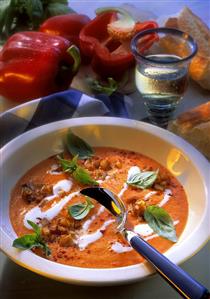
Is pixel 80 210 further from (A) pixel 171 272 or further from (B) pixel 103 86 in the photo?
(B) pixel 103 86

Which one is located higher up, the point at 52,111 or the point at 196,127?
the point at 196,127

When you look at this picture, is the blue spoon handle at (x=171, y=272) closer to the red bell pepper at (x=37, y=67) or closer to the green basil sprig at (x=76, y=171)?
the green basil sprig at (x=76, y=171)

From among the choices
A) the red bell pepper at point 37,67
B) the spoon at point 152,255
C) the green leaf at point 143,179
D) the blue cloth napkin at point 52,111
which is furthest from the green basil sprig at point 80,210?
the red bell pepper at point 37,67

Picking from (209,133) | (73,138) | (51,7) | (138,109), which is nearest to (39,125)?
(73,138)

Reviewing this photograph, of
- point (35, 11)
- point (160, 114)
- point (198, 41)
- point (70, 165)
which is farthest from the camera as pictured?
point (35, 11)

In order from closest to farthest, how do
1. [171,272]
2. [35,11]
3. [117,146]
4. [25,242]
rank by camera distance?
[171,272] < [25,242] < [117,146] < [35,11]

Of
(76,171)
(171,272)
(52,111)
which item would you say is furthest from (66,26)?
(171,272)

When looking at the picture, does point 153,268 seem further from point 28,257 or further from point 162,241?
point 28,257
